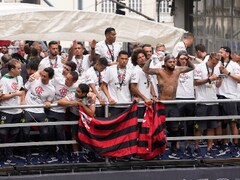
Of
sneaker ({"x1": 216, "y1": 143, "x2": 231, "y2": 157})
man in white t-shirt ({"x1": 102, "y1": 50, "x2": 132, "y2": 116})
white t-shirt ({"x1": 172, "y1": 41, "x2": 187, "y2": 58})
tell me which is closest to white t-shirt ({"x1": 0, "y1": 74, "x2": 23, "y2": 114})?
man in white t-shirt ({"x1": 102, "y1": 50, "x2": 132, "y2": 116})

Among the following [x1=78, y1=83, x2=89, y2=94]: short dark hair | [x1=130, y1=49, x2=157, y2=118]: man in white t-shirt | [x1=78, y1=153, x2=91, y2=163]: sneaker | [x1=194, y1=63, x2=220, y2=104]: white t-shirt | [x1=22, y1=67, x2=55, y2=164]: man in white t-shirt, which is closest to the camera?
[x1=78, y1=83, x2=89, y2=94]: short dark hair

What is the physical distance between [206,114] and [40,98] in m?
2.55

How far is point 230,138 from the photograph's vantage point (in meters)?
15.1

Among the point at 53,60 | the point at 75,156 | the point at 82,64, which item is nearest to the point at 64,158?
the point at 75,156

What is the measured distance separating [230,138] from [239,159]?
1.22 feet

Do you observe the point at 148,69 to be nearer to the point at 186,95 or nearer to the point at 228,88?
the point at 186,95

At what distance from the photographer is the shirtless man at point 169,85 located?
1513cm

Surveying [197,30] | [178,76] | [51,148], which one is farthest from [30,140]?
[197,30]

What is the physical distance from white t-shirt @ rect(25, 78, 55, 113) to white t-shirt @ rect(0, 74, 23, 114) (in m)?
0.18

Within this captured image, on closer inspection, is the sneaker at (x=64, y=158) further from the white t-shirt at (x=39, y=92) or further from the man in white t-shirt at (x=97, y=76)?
the man in white t-shirt at (x=97, y=76)

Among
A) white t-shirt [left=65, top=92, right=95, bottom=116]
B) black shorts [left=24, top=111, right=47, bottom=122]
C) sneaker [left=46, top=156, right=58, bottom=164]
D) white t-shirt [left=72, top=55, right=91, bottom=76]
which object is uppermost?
white t-shirt [left=72, top=55, right=91, bottom=76]

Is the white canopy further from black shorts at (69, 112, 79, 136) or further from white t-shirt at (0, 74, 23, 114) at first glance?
black shorts at (69, 112, 79, 136)

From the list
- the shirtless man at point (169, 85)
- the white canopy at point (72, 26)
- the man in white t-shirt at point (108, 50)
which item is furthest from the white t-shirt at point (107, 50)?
the shirtless man at point (169, 85)

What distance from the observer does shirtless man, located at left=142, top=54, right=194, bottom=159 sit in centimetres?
1513
